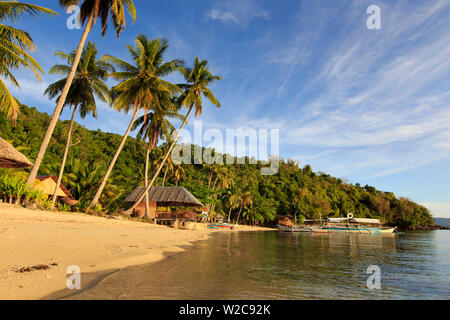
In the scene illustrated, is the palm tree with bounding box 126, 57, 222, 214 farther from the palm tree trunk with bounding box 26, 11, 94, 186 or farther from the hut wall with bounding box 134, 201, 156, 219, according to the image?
the palm tree trunk with bounding box 26, 11, 94, 186

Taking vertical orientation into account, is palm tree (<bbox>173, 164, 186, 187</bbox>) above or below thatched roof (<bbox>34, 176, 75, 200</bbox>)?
above

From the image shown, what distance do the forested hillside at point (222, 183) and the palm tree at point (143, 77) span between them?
661 centimetres

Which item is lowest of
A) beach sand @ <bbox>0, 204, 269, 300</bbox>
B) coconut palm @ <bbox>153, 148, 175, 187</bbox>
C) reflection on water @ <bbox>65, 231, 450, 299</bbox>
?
reflection on water @ <bbox>65, 231, 450, 299</bbox>

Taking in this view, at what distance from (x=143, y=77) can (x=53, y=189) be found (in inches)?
462

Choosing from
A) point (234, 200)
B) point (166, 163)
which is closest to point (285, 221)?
point (234, 200)

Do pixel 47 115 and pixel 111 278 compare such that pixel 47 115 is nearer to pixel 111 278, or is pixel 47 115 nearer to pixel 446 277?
pixel 111 278

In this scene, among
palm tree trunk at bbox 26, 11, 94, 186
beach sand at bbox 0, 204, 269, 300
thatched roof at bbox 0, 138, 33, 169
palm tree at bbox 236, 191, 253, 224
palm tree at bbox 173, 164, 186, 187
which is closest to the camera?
beach sand at bbox 0, 204, 269, 300

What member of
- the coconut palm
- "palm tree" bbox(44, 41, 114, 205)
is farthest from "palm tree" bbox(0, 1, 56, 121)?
the coconut palm

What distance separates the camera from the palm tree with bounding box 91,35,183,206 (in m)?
20.4

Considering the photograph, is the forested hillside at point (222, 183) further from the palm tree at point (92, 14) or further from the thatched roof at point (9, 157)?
the palm tree at point (92, 14)

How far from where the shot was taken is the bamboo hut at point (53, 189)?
1969cm

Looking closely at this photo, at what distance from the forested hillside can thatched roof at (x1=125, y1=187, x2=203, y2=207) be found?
7.80 feet

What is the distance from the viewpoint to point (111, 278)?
5230mm
